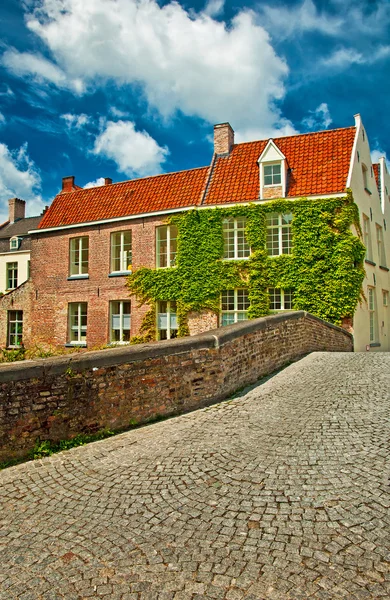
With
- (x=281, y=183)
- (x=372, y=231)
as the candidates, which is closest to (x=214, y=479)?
(x=281, y=183)

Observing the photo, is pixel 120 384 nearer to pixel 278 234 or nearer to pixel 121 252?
pixel 278 234

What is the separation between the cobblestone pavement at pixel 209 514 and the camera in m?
3.15

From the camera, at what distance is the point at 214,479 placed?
482 centimetres

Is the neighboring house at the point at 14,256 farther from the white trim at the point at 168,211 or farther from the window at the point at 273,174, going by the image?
the window at the point at 273,174

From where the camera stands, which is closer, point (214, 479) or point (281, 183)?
point (214, 479)

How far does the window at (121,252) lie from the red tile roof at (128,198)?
1.07 metres

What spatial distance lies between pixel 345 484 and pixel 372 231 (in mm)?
19858

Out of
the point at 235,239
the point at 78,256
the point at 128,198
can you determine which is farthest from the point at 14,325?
the point at 235,239

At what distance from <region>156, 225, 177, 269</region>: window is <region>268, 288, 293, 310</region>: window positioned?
5119 millimetres

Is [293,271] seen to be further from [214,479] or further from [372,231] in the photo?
[214,479]

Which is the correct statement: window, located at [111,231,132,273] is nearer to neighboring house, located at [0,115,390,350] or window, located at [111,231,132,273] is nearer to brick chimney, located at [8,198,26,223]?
neighboring house, located at [0,115,390,350]

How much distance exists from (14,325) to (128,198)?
34.6 ft

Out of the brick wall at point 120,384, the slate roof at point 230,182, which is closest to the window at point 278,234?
the slate roof at point 230,182

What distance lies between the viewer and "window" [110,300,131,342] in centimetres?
2166
